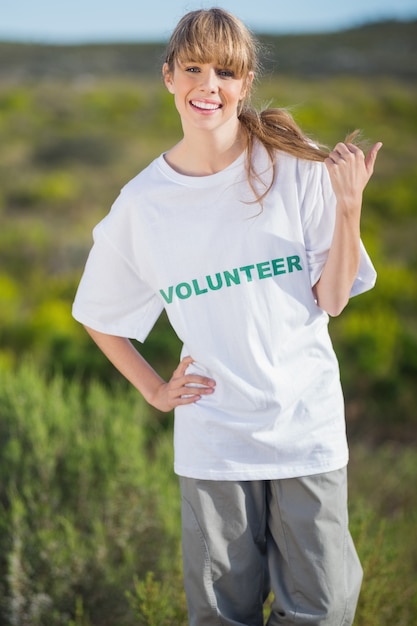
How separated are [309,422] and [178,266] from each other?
1.53 feet

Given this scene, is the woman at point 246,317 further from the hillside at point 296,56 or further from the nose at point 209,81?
the hillside at point 296,56

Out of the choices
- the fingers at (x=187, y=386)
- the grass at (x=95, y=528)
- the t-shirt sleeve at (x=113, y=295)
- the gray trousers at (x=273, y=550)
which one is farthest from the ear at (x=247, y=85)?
the grass at (x=95, y=528)

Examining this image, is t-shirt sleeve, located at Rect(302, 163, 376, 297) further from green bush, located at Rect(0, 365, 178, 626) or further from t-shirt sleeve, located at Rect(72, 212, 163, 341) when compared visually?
green bush, located at Rect(0, 365, 178, 626)

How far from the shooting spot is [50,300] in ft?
32.0

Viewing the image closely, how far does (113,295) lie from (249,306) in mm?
383

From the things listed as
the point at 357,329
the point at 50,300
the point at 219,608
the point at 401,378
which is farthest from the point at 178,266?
the point at 50,300

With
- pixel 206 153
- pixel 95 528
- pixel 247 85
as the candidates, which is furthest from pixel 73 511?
pixel 247 85

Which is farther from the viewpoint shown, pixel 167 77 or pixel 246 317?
pixel 167 77

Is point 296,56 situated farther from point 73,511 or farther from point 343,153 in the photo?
point 343,153

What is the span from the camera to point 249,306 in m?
2.04

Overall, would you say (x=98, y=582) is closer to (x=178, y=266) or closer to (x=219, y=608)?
(x=219, y=608)

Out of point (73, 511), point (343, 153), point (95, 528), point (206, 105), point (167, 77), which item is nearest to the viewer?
point (343, 153)

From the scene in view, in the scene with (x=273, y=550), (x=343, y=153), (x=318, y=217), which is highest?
(x=343, y=153)

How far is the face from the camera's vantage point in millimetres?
2033
